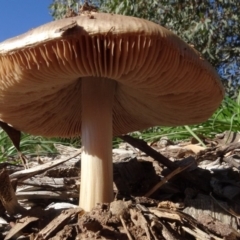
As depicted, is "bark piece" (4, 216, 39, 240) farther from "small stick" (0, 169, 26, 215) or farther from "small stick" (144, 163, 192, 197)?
"small stick" (144, 163, 192, 197)

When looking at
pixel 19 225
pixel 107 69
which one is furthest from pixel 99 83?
pixel 19 225

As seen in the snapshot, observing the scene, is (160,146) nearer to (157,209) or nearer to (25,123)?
(25,123)

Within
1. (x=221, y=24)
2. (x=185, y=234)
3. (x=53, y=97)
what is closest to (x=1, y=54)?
(x=53, y=97)

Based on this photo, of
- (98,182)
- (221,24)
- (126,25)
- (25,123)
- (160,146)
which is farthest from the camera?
(221,24)

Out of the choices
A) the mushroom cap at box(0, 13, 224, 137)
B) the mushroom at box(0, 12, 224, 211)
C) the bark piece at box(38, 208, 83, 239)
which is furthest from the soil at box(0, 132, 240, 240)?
the mushroom cap at box(0, 13, 224, 137)

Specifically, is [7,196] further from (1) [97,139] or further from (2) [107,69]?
(2) [107,69]

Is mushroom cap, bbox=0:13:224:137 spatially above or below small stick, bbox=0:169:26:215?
above

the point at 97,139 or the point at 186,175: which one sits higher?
the point at 97,139
